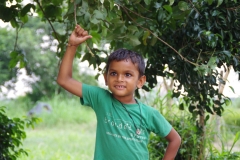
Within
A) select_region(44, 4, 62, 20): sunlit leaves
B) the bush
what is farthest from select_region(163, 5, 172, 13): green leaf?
the bush

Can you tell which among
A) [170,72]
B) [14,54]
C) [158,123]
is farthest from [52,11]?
[158,123]

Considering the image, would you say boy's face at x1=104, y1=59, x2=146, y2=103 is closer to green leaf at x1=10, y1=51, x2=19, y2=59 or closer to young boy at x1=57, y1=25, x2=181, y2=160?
young boy at x1=57, y1=25, x2=181, y2=160

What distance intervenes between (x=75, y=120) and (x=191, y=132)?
23.8 feet

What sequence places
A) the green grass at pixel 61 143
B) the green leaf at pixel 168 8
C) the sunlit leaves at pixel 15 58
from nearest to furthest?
the green leaf at pixel 168 8, the sunlit leaves at pixel 15 58, the green grass at pixel 61 143

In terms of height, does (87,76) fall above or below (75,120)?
above

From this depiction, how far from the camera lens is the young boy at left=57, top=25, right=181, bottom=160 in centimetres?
198

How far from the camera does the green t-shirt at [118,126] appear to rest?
199cm

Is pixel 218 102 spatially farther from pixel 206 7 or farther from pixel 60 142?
pixel 60 142

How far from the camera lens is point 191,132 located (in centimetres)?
375

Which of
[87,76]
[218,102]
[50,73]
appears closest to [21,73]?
[50,73]

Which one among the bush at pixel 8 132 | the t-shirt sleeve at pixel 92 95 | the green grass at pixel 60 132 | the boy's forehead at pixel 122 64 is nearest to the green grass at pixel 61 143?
the green grass at pixel 60 132

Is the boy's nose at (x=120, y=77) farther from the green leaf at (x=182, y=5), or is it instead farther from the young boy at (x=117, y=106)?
the green leaf at (x=182, y=5)

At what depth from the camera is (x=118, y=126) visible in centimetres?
200

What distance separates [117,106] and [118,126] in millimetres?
92
